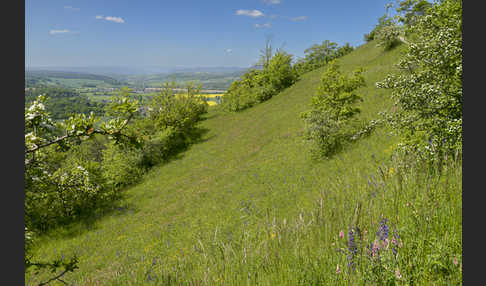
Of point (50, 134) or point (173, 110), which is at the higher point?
point (173, 110)

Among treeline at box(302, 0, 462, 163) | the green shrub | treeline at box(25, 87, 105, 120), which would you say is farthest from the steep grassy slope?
treeline at box(25, 87, 105, 120)

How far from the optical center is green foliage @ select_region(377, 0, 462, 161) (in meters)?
4.75

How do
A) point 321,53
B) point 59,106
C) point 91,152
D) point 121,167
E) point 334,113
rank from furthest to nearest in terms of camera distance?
1. point 321,53
2. point 91,152
3. point 121,167
4. point 334,113
5. point 59,106

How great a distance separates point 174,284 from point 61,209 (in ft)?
68.5

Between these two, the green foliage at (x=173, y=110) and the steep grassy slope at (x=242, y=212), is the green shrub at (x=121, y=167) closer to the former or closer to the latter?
the steep grassy slope at (x=242, y=212)

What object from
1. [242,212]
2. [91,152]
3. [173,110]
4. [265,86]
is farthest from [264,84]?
[242,212]

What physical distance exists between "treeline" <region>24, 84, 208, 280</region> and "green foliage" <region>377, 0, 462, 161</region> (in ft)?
16.3

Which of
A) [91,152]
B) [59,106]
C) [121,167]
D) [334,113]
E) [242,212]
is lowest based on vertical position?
[121,167]

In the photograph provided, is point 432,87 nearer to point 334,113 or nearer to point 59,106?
point 59,106

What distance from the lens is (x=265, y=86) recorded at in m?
53.6

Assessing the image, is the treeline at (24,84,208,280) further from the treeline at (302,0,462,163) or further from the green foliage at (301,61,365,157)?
the green foliage at (301,61,365,157)

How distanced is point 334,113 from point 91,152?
3332 centimetres

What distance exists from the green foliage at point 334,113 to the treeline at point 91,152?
9.66 metres

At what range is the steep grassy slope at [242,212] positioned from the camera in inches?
108
